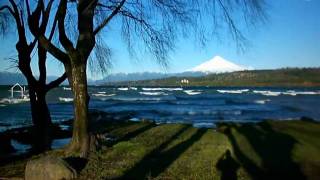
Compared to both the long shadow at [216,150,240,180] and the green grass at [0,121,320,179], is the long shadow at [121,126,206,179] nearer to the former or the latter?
the green grass at [0,121,320,179]

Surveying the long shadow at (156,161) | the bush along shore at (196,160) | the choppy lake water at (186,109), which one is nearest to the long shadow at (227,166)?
the bush along shore at (196,160)

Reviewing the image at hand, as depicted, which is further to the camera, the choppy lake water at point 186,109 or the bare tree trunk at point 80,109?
the choppy lake water at point 186,109

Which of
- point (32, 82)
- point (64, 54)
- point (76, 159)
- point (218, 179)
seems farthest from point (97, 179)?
point (32, 82)

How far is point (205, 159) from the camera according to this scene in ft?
46.0

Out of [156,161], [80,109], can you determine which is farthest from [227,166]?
[80,109]

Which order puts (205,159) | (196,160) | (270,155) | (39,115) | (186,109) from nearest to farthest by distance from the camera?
1. (196,160)
2. (205,159)
3. (270,155)
4. (39,115)
5. (186,109)

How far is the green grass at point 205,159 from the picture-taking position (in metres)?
11.9

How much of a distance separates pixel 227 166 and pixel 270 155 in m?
3.16

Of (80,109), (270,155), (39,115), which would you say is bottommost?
(270,155)

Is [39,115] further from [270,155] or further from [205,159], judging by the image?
[270,155]

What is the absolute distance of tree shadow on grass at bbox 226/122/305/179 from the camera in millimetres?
12578

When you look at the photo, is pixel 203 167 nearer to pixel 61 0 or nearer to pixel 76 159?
pixel 76 159

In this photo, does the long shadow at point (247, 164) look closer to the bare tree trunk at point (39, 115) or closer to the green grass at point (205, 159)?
the green grass at point (205, 159)

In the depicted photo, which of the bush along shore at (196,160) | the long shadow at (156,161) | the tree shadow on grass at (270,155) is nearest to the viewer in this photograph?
the long shadow at (156,161)
